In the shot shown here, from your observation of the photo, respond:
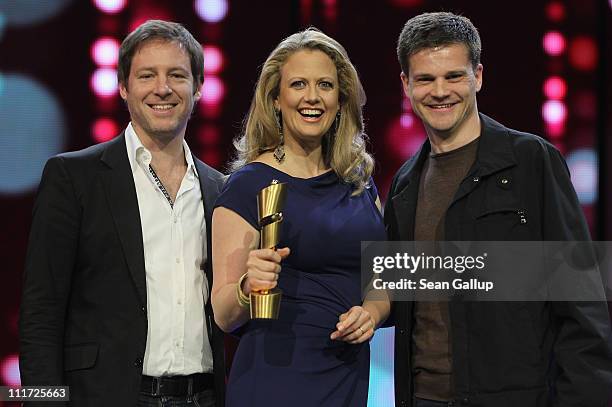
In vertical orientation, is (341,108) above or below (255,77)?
Answer: below

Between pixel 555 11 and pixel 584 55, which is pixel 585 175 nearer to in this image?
pixel 584 55

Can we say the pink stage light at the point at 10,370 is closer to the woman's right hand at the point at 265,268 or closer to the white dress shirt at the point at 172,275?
the white dress shirt at the point at 172,275

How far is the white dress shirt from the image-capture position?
2.47 meters

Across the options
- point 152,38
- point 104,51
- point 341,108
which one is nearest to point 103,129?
point 104,51

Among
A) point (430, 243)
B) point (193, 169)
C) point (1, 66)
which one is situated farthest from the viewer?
point (1, 66)

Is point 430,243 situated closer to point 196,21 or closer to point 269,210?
point 269,210

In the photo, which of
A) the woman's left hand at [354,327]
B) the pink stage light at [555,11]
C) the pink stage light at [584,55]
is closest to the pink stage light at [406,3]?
the pink stage light at [555,11]

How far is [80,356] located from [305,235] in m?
0.75

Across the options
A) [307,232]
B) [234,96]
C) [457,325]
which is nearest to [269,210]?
[307,232]

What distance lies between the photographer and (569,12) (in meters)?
4.05

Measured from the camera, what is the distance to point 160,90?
2.59 metres

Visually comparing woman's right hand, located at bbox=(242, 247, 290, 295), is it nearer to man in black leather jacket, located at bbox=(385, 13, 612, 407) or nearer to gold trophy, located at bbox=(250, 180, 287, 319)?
gold trophy, located at bbox=(250, 180, 287, 319)

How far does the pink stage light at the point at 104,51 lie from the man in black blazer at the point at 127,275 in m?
1.06

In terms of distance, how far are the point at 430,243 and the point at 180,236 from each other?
0.76 meters
